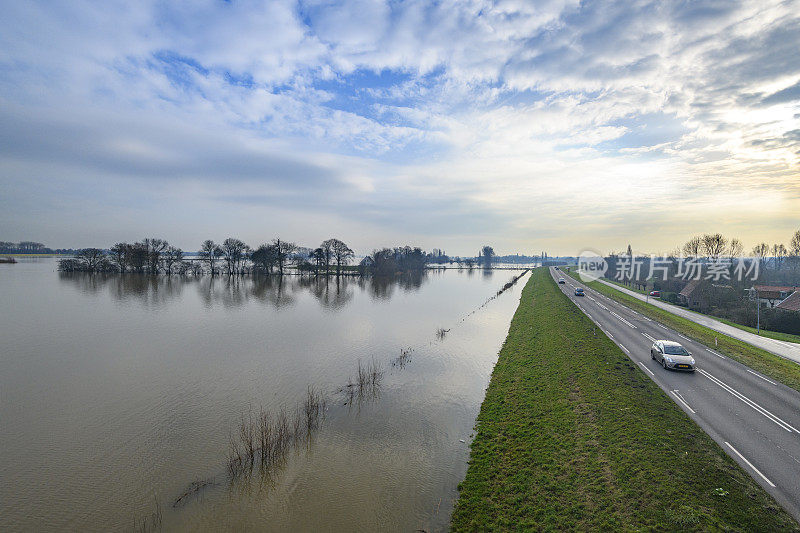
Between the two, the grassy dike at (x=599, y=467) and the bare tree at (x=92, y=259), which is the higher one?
the bare tree at (x=92, y=259)

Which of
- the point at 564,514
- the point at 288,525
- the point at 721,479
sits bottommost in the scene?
the point at 288,525

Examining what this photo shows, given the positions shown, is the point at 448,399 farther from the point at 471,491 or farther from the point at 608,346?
the point at 608,346

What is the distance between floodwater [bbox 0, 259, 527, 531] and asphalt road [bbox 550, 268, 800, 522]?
9.49 metres

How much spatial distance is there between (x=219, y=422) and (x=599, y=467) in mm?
15763

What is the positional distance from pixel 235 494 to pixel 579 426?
13.6 m

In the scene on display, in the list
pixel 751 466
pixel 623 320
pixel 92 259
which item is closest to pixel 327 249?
pixel 92 259

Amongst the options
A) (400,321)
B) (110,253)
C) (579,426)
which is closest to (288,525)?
(579,426)

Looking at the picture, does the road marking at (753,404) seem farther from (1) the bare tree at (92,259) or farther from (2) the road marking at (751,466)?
(1) the bare tree at (92,259)

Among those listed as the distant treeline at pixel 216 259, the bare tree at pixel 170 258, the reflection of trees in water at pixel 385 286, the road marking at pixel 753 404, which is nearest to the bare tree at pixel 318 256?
the distant treeline at pixel 216 259

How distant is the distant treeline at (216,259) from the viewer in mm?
104438

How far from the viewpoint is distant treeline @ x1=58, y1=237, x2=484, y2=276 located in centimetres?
10444

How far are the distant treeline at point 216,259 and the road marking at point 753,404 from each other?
10031 centimetres

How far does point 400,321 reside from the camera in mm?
A: 39000

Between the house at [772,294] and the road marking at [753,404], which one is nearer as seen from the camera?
the road marking at [753,404]
